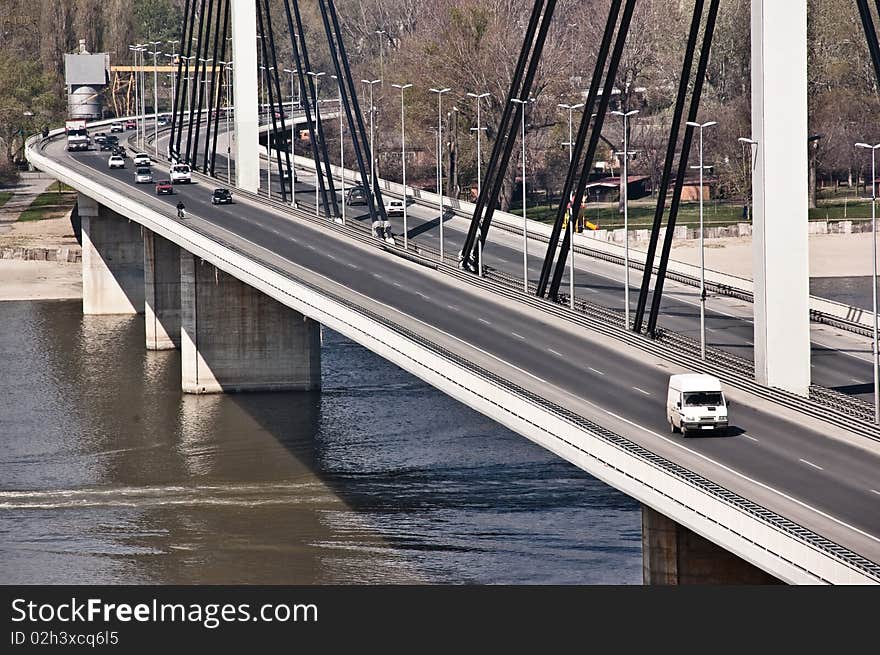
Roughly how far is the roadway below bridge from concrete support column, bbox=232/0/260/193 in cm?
1889

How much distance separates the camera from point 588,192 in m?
124

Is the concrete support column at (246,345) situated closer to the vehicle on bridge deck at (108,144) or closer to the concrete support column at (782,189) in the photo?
the concrete support column at (782,189)

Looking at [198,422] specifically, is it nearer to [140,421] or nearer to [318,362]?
[140,421]

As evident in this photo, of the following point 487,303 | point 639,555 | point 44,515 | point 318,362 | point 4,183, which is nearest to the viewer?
point 639,555

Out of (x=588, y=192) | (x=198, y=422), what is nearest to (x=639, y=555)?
(x=198, y=422)

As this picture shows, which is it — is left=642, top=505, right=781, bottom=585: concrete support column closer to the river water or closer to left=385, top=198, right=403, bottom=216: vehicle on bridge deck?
the river water

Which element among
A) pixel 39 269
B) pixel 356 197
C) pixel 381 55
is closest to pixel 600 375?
pixel 356 197

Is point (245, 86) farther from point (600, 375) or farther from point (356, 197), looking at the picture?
point (600, 375)

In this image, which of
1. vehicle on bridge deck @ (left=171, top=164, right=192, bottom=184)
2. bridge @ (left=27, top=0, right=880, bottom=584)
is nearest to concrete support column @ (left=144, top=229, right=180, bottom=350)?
bridge @ (left=27, top=0, right=880, bottom=584)

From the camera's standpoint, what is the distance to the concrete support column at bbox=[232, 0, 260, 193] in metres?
98.6

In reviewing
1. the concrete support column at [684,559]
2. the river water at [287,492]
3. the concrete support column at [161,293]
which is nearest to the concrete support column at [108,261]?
the concrete support column at [161,293]

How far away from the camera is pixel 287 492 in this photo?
181ft

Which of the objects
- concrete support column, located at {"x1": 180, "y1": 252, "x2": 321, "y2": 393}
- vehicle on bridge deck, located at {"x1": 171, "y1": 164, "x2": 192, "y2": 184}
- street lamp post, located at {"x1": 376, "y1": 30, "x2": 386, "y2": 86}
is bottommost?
concrete support column, located at {"x1": 180, "y1": 252, "x2": 321, "y2": 393}

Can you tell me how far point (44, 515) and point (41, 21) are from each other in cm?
13858
